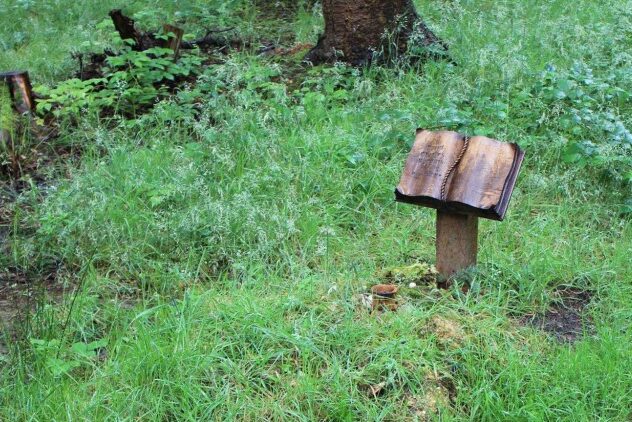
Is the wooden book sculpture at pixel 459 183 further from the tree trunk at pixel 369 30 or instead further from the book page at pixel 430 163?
the tree trunk at pixel 369 30

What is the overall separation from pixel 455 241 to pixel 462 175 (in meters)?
0.37

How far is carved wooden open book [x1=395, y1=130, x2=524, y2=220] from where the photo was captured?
3867 millimetres

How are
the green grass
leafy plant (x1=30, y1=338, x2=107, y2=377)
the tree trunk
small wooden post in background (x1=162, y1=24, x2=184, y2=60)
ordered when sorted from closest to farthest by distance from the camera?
the green grass
leafy plant (x1=30, y1=338, x2=107, y2=377)
the tree trunk
small wooden post in background (x1=162, y1=24, x2=184, y2=60)

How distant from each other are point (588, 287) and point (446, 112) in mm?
1872

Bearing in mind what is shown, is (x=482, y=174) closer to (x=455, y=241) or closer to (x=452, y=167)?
(x=452, y=167)

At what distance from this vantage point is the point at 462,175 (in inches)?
156

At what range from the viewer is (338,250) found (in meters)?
4.75

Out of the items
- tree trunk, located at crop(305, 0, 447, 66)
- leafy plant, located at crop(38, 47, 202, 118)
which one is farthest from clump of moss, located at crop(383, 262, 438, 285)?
tree trunk, located at crop(305, 0, 447, 66)

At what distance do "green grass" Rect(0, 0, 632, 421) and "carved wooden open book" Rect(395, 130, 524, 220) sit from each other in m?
0.50

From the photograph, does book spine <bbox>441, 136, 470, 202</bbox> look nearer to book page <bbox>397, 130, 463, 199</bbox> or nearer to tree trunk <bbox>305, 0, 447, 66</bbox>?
book page <bbox>397, 130, 463, 199</bbox>

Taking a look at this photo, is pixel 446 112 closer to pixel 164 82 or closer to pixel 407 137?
pixel 407 137

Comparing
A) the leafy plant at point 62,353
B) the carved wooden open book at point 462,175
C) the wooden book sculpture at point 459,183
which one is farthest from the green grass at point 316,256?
the carved wooden open book at point 462,175

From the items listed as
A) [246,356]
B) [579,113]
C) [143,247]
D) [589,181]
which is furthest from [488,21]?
[246,356]

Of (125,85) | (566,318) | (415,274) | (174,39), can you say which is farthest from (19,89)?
(566,318)
